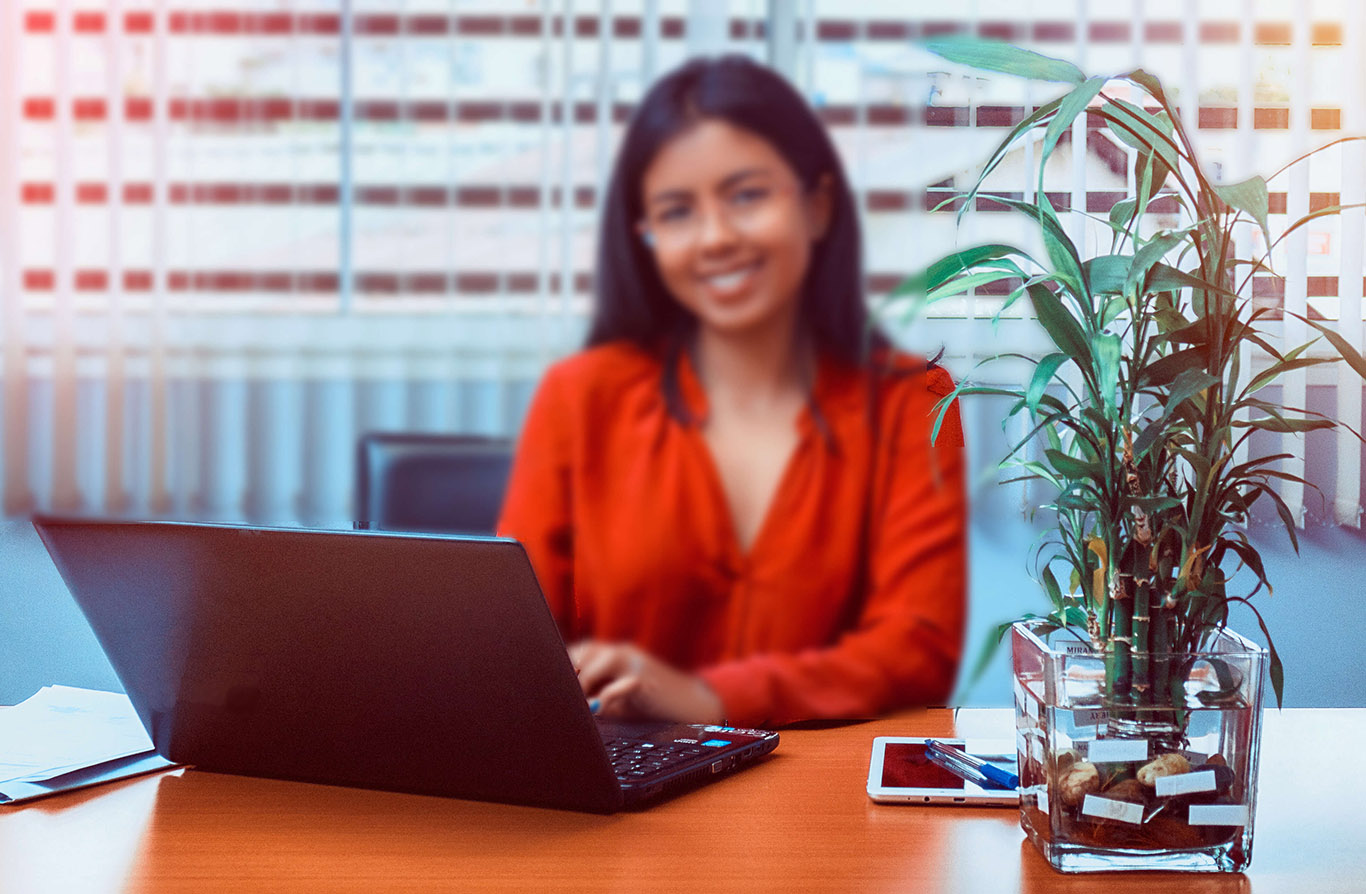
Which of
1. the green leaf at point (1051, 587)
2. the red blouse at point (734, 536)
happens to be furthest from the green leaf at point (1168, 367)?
the red blouse at point (734, 536)

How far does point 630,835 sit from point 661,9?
2104 millimetres

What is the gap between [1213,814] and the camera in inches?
26.1

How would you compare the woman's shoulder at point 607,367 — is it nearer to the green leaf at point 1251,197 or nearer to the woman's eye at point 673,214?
the woman's eye at point 673,214

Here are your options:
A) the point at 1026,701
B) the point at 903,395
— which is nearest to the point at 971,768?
the point at 1026,701

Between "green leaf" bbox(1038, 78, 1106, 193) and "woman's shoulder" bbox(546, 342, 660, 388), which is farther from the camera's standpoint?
"woman's shoulder" bbox(546, 342, 660, 388)

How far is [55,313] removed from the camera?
2.52m

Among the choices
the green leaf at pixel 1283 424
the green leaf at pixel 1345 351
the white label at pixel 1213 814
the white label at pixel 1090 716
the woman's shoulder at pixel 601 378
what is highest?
the green leaf at pixel 1345 351

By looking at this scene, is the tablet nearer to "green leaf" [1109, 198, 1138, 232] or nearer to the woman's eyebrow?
"green leaf" [1109, 198, 1138, 232]

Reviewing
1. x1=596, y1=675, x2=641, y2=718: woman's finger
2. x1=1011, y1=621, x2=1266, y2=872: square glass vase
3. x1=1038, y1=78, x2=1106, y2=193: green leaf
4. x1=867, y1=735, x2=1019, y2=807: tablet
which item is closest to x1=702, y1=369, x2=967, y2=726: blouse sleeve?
x1=596, y1=675, x2=641, y2=718: woman's finger

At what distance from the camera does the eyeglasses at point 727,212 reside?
86.0 inches

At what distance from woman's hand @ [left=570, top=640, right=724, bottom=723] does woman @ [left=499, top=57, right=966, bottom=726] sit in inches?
7.1

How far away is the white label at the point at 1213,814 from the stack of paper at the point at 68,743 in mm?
644

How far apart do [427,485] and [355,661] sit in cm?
90

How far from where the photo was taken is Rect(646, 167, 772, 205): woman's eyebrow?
7.12 feet
